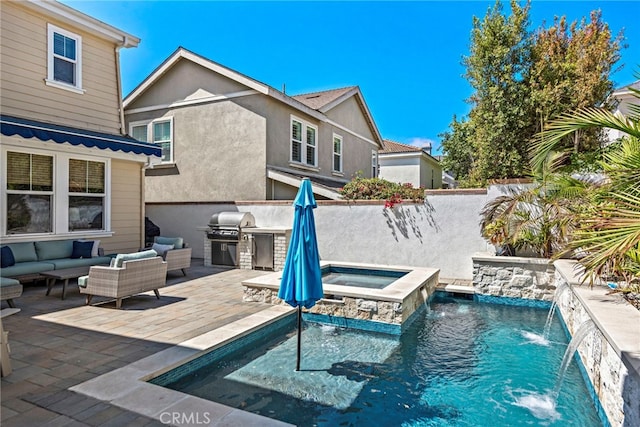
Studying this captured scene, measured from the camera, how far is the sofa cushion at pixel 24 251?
1038 centimetres

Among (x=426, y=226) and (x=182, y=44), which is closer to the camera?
(x=426, y=226)

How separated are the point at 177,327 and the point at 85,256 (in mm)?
6367

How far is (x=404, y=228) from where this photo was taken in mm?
13438

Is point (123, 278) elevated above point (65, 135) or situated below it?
below

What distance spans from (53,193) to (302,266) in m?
9.85

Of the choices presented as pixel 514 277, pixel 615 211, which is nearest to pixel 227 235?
pixel 514 277

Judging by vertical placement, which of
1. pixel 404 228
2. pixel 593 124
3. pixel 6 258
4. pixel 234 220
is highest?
pixel 593 124

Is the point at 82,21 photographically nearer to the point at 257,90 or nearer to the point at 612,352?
the point at 257,90

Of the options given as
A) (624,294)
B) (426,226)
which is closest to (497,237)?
(426,226)

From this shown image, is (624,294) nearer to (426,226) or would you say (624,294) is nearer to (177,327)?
(426,226)

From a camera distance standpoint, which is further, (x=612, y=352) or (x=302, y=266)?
(x=302, y=266)

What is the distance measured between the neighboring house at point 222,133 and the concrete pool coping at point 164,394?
1041 centimetres

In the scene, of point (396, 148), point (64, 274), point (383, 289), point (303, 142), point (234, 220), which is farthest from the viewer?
point (396, 148)

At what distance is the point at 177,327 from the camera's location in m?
7.21
